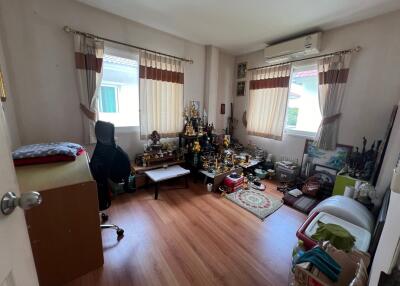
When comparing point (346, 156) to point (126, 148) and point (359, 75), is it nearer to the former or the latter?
point (359, 75)

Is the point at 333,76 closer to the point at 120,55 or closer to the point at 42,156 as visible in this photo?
the point at 120,55

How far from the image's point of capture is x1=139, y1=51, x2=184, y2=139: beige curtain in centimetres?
279

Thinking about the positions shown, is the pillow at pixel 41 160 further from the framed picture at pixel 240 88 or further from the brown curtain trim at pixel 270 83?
the framed picture at pixel 240 88

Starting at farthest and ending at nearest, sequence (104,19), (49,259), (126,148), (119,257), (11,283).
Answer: (126,148)
(104,19)
(119,257)
(49,259)
(11,283)

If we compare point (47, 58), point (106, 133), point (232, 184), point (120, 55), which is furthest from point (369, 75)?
point (47, 58)

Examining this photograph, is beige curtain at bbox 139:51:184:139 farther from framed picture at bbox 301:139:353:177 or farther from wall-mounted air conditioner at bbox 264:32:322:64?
framed picture at bbox 301:139:353:177

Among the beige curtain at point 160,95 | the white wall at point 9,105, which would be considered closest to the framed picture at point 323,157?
the beige curtain at point 160,95

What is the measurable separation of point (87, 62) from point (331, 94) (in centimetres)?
348

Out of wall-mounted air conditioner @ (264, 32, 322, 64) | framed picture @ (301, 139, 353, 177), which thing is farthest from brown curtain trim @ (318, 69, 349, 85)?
framed picture @ (301, 139, 353, 177)

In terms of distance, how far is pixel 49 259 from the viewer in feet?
3.91

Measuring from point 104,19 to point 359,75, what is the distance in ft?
11.8

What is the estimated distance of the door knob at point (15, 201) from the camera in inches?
18.6

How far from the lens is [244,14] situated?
227 centimetres

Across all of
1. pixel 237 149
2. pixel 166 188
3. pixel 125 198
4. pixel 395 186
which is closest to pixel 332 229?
pixel 395 186
